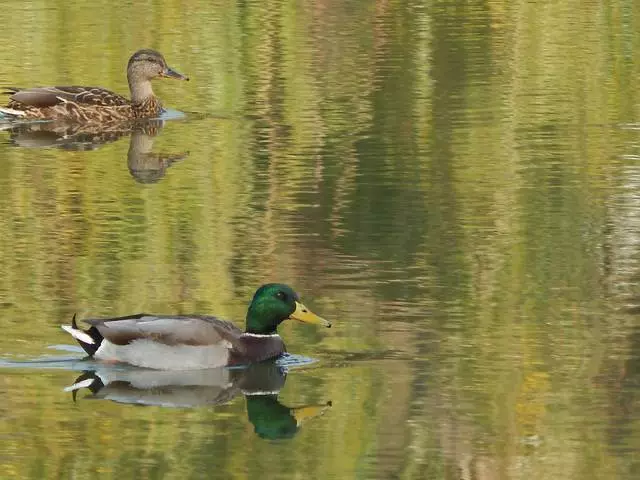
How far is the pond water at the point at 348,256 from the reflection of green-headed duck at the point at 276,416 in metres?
0.02

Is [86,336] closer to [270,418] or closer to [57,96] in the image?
[270,418]

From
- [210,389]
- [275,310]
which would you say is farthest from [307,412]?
[275,310]

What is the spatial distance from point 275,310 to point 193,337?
554mm

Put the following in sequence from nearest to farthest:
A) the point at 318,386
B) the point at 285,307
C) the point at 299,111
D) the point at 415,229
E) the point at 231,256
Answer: the point at 318,386, the point at 285,307, the point at 231,256, the point at 415,229, the point at 299,111

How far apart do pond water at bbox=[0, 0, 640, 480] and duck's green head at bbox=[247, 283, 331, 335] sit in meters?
0.25

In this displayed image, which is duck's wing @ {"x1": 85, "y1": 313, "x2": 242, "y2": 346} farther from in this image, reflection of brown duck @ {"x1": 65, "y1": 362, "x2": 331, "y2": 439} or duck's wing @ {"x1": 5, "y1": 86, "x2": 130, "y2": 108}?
duck's wing @ {"x1": 5, "y1": 86, "x2": 130, "y2": 108}

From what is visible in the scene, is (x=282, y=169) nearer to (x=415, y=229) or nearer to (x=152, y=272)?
(x=415, y=229)

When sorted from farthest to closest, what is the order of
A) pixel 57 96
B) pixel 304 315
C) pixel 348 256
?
pixel 57 96
pixel 348 256
pixel 304 315

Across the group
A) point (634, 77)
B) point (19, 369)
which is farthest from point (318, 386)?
point (634, 77)

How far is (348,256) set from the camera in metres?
15.3

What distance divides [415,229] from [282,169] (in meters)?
3.06

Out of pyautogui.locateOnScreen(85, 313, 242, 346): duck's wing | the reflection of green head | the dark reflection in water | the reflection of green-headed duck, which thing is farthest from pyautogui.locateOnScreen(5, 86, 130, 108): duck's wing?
the reflection of green-headed duck

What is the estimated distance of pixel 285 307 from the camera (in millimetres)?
12750

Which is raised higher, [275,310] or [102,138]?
[275,310]
